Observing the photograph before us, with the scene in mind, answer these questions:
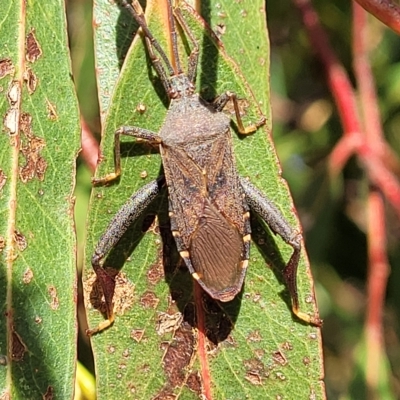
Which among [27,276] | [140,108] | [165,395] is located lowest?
[165,395]

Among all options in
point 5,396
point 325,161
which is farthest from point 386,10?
point 325,161

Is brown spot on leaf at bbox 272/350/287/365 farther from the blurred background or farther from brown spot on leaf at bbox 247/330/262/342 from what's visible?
the blurred background

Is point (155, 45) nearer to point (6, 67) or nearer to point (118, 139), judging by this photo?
point (118, 139)

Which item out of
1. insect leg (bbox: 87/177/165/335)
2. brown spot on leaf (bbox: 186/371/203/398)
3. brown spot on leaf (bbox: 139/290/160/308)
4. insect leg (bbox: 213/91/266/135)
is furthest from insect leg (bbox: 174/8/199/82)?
brown spot on leaf (bbox: 186/371/203/398)

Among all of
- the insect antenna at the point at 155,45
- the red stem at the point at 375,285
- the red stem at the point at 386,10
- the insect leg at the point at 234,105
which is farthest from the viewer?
the red stem at the point at 375,285

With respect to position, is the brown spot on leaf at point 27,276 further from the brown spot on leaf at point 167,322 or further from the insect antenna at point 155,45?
the insect antenna at point 155,45

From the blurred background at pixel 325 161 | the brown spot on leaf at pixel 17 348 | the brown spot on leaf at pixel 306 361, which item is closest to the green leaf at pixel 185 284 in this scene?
the brown spot on leaf at pixel 306 361
